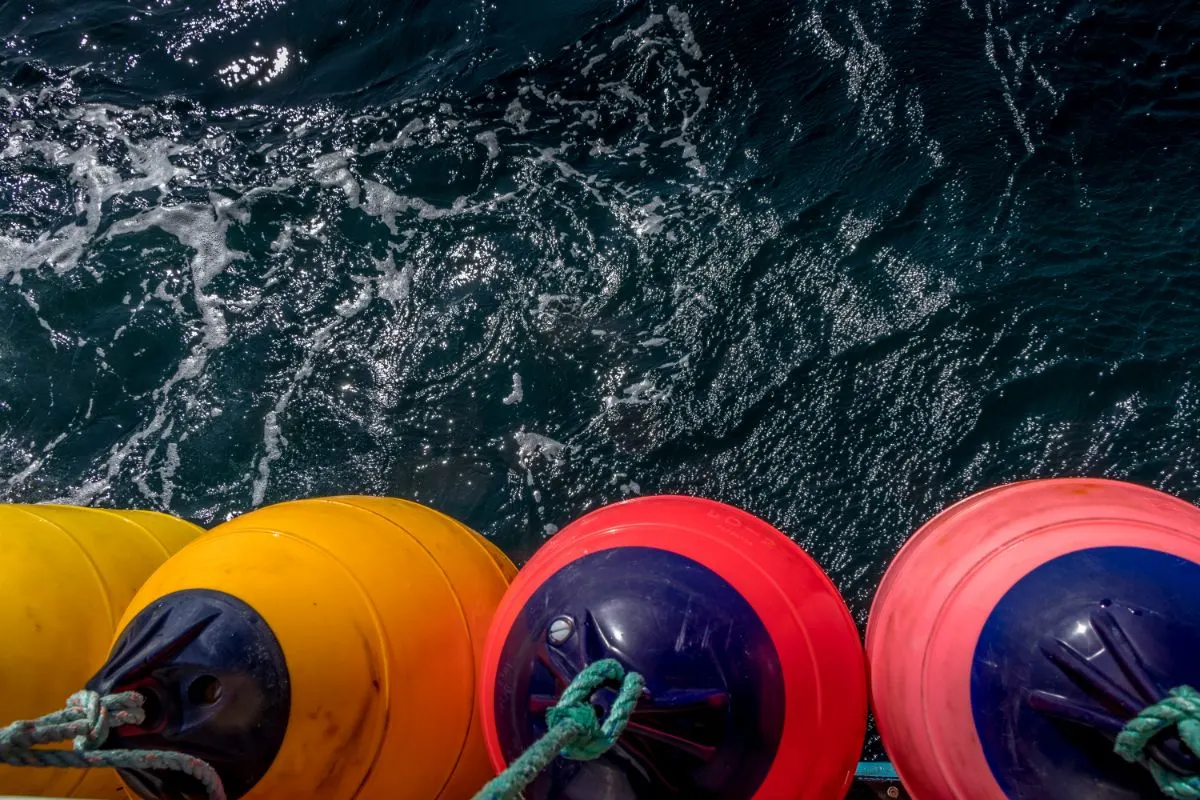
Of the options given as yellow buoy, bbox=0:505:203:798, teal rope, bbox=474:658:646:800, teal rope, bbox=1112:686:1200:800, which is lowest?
yellow buoy, bbox=0:505:203:798

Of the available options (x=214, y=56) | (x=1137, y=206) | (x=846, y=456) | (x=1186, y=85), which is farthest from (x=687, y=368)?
(x=214, y=56)

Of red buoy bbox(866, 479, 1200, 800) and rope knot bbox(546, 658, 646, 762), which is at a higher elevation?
red buoy bbox(866, 479, 1200, 800)

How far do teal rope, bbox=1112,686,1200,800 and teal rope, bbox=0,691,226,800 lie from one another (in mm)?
1577

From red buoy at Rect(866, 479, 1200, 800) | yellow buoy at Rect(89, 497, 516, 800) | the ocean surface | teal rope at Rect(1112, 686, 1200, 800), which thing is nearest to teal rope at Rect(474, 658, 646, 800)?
yellow buoy at Rect(89, 497, 516, 800)

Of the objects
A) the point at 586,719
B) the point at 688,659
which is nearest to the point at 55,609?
the point at 586,719

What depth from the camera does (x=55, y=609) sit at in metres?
1.94

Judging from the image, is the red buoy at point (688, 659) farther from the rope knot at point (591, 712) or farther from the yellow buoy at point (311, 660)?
the yellow buoy at point (311, 660)

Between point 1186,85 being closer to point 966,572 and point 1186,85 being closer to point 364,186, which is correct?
point 966,572

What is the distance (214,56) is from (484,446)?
3.10m

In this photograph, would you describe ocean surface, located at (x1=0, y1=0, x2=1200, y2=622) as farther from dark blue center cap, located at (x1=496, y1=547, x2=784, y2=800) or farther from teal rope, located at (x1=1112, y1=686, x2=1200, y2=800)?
teal rope, located at (x1=1112, y1=686, x2=1200, y2=800)

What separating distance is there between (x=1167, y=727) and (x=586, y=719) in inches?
36.6

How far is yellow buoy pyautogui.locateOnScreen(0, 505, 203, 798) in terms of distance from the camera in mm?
1832

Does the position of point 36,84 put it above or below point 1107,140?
below

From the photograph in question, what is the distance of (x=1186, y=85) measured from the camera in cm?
338
